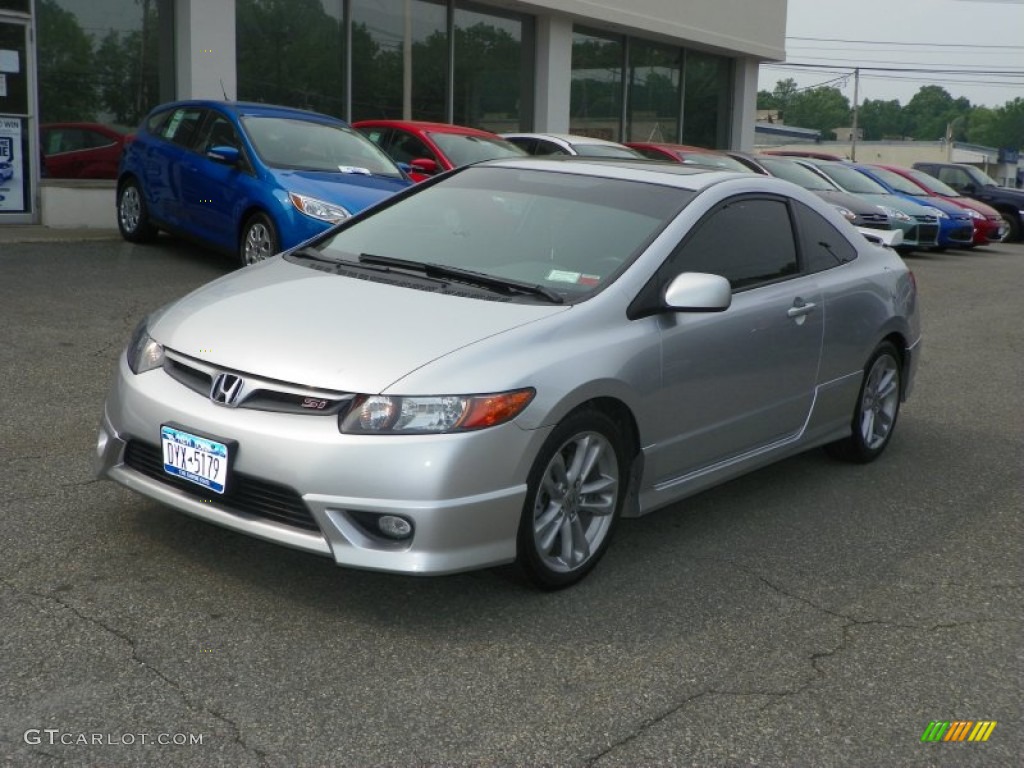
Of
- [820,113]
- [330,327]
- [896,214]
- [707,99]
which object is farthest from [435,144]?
[820,113]

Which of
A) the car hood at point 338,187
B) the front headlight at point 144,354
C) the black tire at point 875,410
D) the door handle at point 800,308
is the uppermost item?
the car hood at point 338,187

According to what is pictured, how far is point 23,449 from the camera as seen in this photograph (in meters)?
5.41

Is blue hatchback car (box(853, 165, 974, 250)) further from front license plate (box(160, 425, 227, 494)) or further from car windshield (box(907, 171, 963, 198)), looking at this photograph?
front license plate (box(160, 425, 227, 494))

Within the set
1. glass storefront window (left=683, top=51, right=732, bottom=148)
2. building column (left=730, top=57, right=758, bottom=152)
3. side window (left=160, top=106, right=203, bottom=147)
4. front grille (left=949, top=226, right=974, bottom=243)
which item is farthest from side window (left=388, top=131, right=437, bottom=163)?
building column (left=730, top=57, right=758, bottom=152)

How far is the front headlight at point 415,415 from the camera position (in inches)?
146

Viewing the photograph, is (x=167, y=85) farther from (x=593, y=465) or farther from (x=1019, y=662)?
(x=1019, y=662)

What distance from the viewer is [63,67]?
49.0ft

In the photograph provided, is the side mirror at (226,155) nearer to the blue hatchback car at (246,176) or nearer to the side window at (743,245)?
the blue hatchback car at (246,176)

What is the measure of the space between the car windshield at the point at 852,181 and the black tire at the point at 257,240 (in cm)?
1196

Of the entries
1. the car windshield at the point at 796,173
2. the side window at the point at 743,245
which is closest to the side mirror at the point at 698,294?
the side window at the point at 743,245

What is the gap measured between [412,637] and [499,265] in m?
1.62

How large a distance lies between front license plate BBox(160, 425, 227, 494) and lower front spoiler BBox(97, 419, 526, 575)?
0.34 feet

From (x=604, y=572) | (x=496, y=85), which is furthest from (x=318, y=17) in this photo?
(x=604, y=572)

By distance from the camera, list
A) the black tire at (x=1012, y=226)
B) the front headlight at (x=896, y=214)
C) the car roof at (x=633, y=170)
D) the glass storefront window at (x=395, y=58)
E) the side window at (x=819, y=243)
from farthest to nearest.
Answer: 1. the black tire at (x=1012, y=226)
2. the glass storefront window at (x=395, y=58)
3. the front headlight at (x=896, y=214)
4. the side window at (x=819, y=243)
5. the car roof at (x=633, y=170)
